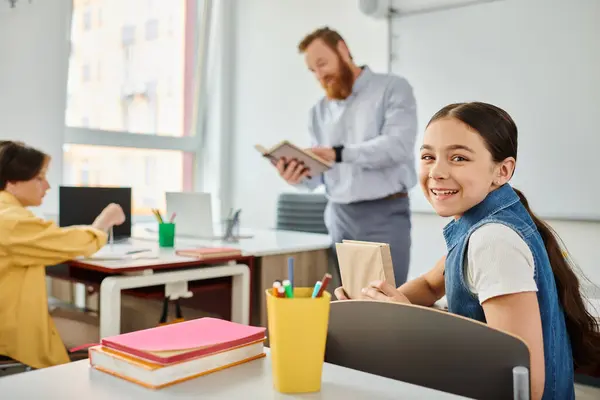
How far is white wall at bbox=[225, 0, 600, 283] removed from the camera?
4.05 meters

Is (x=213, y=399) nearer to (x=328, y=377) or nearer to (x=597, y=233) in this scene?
(x=328, y=377)

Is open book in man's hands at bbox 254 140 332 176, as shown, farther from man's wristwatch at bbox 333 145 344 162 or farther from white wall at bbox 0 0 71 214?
white wall at bbox 0 0 71 214

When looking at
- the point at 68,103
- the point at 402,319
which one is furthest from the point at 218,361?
the point at 68,103

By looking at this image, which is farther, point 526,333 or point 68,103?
point 68,103

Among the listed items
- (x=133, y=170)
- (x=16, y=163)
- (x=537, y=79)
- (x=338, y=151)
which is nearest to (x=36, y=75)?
(x=133, y=170)

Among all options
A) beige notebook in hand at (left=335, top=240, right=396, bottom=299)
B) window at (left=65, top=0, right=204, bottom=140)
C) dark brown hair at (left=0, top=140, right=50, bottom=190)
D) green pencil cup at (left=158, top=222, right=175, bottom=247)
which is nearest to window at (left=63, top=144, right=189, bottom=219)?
window at (left=65, top=0, right=204, bottom=140)

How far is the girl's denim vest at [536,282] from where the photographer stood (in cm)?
103

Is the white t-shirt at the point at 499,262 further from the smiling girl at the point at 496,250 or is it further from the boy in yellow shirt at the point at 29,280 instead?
the boy in yellow shirt at the point at 29,280

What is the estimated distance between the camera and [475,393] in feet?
2.95

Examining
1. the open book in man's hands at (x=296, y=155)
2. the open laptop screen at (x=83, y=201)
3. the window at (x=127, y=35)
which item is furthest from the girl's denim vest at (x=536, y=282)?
the window at (x=127, y=35)

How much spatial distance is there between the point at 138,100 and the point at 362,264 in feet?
12.4

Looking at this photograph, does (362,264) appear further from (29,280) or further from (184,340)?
(29,280)

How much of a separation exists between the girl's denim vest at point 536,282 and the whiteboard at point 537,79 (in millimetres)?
2322

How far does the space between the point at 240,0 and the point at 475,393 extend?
4.59 meters
